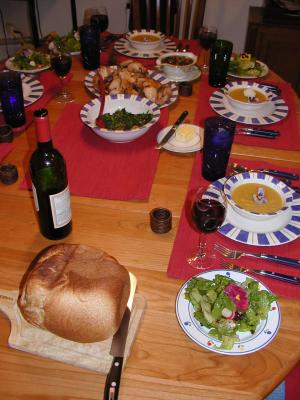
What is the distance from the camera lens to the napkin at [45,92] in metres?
1.69

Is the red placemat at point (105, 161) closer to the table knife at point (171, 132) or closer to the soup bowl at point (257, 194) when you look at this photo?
the table knife at point (171, 132)

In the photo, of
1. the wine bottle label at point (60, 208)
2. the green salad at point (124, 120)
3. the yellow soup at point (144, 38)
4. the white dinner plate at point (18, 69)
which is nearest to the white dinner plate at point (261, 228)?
the wine bottle label at point (60, 208)

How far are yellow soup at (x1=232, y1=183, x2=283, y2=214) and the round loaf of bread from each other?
501 mm

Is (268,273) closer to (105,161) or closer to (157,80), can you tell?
(105,161)

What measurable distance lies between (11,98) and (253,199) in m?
1.00

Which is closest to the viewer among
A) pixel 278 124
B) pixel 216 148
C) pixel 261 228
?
pixel 261 228

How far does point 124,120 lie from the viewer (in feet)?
5.15

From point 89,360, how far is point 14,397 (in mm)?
160

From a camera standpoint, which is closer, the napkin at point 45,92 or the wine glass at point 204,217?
the wine glass at point 204,217

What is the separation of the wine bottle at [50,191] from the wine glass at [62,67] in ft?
2.64

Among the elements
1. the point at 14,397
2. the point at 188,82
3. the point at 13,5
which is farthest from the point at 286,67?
the point at 14,397

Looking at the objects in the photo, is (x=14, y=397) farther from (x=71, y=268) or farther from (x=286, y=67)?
(x=286, y=67)

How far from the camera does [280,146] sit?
1.58m

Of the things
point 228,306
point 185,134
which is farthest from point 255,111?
point 228,306
